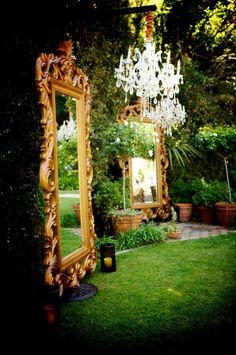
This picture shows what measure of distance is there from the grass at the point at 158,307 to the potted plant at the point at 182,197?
2.78 m

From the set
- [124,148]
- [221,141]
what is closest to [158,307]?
[124,148]

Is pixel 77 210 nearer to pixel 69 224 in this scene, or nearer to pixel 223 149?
pixel 69 224

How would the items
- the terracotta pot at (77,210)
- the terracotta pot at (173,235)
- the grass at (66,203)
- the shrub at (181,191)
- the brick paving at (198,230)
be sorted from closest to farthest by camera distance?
1. the grass at (66,203)
2. the terracotta pot at (77,210)
3. the terracotta pot at (173,235)
4. the brick paving at (198,230)
5. the shrub at (181,191)

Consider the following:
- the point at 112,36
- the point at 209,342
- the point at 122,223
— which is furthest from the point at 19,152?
the point at 112,36

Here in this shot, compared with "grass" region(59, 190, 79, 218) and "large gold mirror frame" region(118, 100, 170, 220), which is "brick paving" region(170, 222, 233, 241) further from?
"grass" region(59, 190, 79, 218)

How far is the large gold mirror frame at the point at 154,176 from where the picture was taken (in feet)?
22.9

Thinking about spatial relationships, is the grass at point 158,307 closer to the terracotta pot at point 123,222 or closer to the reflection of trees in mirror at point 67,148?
the terracotta pot at point 123,222

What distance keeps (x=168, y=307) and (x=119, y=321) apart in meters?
0.55

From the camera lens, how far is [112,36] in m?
6.77

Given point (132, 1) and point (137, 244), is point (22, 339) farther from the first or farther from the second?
point (132, 1)

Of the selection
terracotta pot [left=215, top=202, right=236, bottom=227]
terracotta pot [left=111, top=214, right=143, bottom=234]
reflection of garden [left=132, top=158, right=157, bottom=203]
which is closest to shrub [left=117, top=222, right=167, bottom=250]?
terracotta pot [left=111, top=214, right=143, bottom=234]

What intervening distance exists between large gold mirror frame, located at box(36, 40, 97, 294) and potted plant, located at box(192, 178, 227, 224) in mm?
3924

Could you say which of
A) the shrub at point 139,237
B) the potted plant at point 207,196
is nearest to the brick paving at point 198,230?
the potted plant at point 207,196

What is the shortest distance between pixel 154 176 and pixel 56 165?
4.28m
